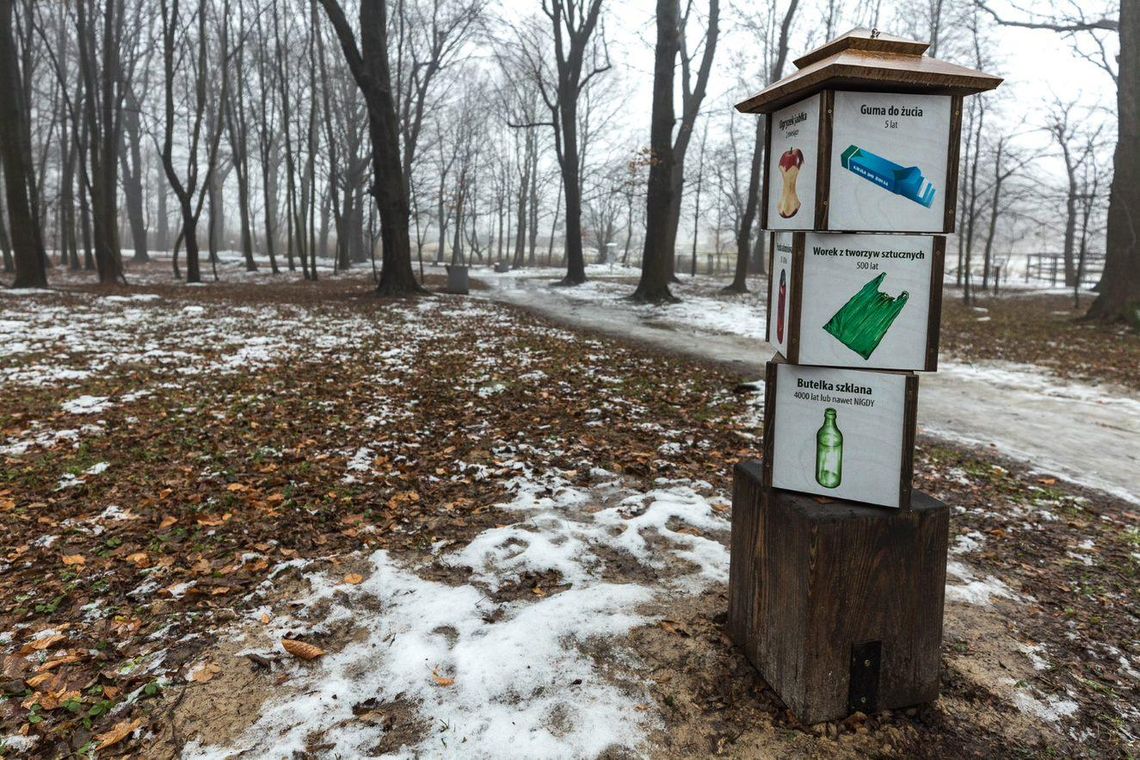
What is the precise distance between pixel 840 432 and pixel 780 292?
53 centimetres

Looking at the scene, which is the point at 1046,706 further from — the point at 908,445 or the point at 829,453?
the point at 829,453

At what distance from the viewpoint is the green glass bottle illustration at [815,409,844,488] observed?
2.21m

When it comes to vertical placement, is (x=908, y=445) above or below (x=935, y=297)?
below

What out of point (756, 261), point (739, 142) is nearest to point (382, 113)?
point (756, 261)

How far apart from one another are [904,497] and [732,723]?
943 millimetres

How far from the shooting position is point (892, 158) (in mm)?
2029

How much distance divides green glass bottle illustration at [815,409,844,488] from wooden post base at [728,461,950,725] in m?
0.09

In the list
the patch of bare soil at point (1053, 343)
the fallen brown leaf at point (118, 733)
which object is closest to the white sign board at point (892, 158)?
the fallen brown leaf at point (118, 733)

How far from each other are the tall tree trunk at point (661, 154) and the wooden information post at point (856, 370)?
1409 cm

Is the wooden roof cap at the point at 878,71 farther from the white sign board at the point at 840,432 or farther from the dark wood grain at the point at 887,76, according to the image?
the white sign board at the point at 840,432

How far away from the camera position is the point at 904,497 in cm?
216

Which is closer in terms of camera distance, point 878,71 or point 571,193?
point 878,71

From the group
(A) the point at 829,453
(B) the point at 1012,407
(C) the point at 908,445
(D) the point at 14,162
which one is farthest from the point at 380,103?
(C) the point at 908,445

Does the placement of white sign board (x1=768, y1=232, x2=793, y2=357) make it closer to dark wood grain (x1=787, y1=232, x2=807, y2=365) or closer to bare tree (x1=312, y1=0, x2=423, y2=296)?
dark wood grain (x1=787, y1=232, x2=807, y2=365)
